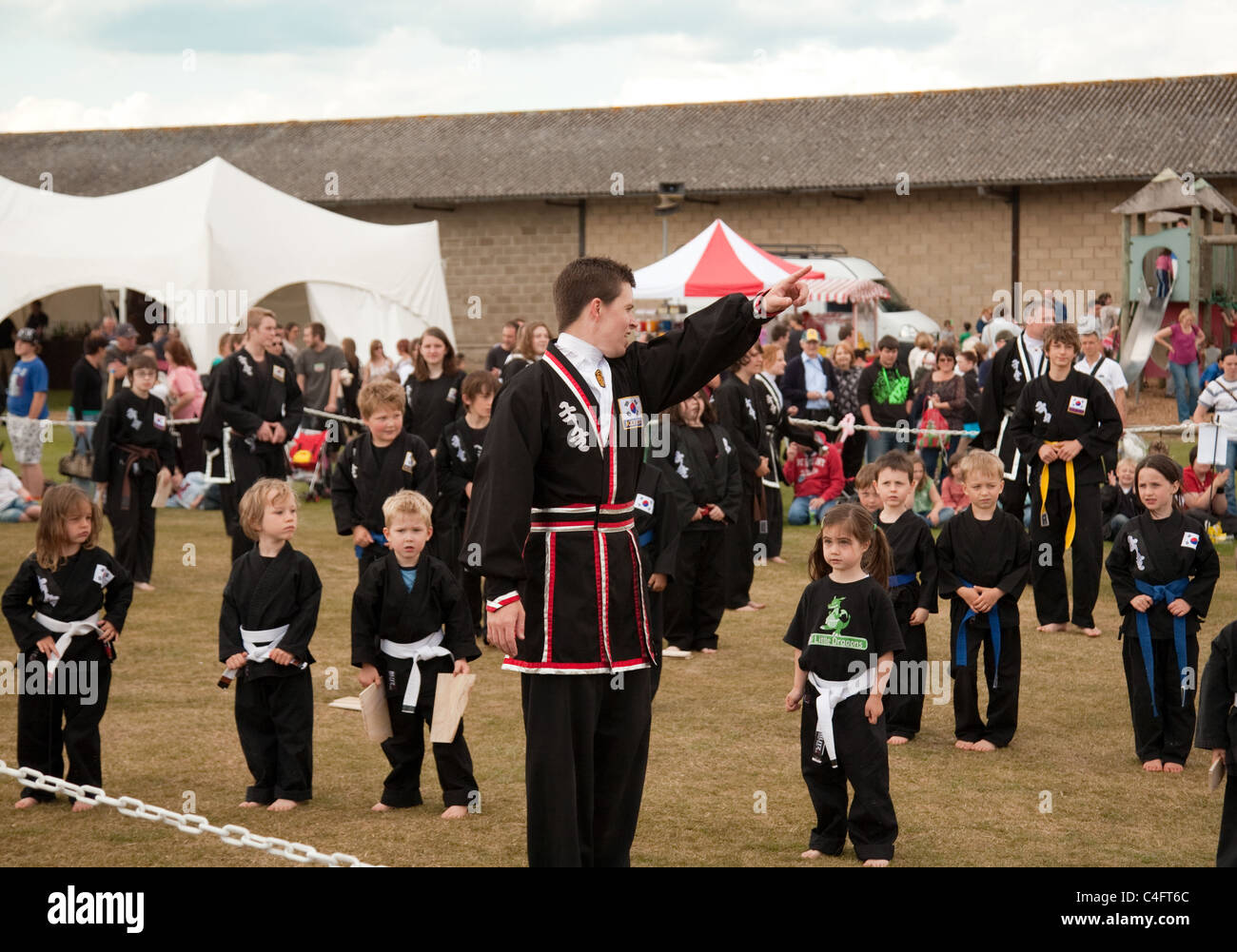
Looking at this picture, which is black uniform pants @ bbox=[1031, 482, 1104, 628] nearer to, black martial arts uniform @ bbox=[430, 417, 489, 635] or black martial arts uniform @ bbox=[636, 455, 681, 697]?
black martial arts uniform @ bbox=[636, 455, 681, 697]

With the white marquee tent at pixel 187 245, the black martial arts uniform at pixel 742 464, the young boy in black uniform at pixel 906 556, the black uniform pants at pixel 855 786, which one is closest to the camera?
the black uniform pants at pixel 855 786

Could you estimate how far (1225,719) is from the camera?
4.98m

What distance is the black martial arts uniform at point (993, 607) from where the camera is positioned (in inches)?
287

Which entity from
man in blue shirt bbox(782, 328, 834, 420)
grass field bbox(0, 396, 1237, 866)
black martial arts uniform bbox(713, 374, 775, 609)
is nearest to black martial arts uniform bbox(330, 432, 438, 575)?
grass field bbox(0, 396, 1237, 866)

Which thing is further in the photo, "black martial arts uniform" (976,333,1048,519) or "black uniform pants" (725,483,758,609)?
"black uniform pants" (725,483,758,609)

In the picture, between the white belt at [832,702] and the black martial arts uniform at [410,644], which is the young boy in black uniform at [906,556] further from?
the black martial arts uniform at [410,644]

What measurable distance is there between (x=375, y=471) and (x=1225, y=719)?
4720 millimetres

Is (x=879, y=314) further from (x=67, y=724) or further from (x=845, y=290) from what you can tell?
(x=67, y=724)

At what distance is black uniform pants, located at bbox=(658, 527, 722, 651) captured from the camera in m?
→ 9.52

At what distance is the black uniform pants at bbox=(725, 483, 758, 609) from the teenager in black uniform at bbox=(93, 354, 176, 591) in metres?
4.31

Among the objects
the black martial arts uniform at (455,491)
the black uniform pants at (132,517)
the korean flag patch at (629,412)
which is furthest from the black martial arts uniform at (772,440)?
the korean flag patch at (629,412)

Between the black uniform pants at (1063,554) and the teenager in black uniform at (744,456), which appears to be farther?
the teenager in black uniform at (744,456)

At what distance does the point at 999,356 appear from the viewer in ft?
35.1
